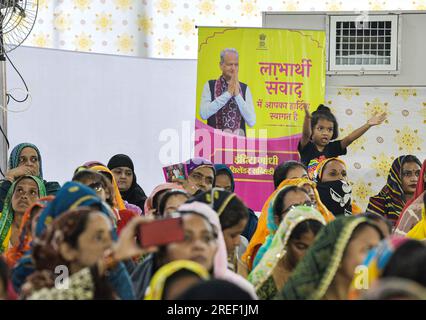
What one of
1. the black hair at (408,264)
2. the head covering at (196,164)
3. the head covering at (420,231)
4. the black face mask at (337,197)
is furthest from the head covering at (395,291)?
the head covering at (196,164)

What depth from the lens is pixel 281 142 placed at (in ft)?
23.4

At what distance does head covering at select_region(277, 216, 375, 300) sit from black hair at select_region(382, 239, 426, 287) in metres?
0.76

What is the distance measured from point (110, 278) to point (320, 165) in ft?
10.7

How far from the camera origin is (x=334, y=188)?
220 inches

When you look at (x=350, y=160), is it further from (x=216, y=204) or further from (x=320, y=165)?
(x=216, y=204)

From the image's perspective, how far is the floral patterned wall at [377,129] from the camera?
7426 millimetres

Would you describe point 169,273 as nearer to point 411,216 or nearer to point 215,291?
point 215,291

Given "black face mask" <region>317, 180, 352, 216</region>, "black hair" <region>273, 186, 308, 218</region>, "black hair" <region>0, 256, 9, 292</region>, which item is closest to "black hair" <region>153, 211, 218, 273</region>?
"black hair" <region>0, 256, 9, 292</region>

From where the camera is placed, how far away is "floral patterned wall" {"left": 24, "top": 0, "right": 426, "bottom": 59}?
7980 millimetres

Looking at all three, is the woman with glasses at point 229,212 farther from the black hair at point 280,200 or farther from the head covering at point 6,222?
the head covering at point 6,222

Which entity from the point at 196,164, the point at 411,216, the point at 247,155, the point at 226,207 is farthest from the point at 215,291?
the point at 247,155

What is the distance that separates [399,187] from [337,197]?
670 millimetres

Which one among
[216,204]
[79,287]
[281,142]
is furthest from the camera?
[281,142]

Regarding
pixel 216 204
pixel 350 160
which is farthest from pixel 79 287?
pixel 350 160
